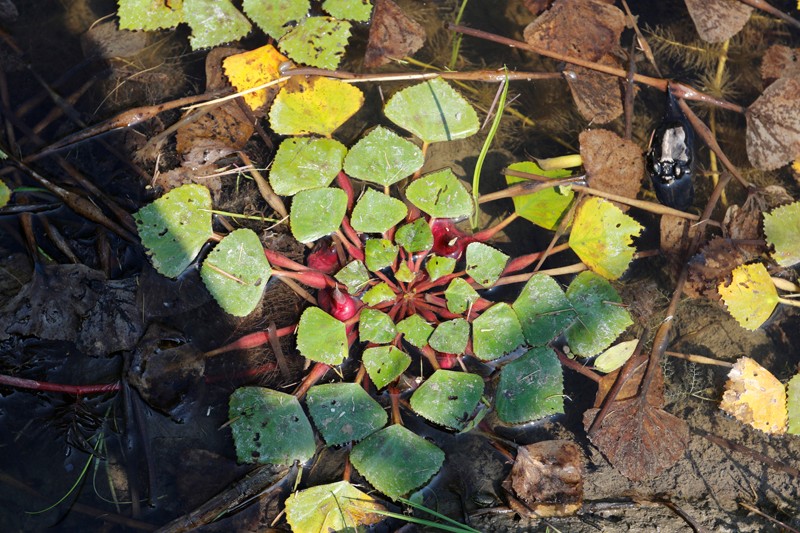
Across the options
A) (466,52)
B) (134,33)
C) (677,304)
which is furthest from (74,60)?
(677,304)

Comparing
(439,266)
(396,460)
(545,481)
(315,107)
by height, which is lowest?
(545,481)

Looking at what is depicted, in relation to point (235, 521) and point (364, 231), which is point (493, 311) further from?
point (235, 521)

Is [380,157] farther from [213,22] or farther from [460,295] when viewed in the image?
[213,22]

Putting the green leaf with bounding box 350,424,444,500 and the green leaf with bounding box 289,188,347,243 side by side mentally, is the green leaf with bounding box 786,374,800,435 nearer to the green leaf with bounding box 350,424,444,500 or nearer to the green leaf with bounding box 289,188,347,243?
the green leaf with bounding box 350,424,444,500

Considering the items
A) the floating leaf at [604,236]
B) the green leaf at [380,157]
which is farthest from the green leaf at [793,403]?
the green leaf at [380,157]

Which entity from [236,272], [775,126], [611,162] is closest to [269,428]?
[236,272]

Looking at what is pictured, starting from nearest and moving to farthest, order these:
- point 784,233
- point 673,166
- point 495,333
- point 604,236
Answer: point 495,333 → point 604,236 → point 784,233 → point 673,166

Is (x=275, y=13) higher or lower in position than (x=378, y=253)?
higher
